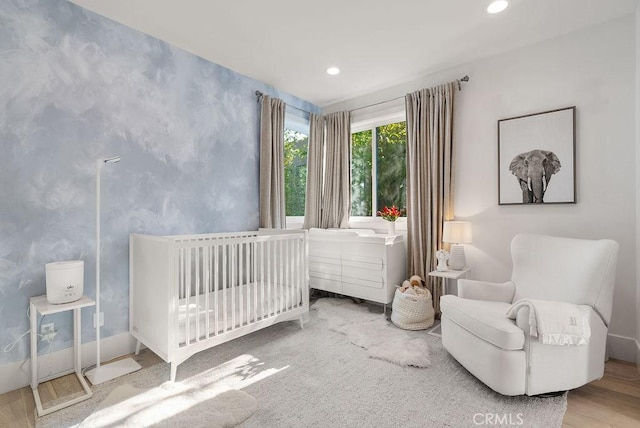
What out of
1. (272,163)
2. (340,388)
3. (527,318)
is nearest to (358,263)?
(272,163)

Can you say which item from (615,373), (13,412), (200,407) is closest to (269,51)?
(200,407)

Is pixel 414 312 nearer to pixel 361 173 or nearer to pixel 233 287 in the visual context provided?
pixel 233 287

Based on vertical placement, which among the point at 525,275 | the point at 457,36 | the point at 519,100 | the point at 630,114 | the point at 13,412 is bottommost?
the point at 13,412

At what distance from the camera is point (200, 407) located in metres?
1.73

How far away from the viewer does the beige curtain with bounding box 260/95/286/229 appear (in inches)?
138

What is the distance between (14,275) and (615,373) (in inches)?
157

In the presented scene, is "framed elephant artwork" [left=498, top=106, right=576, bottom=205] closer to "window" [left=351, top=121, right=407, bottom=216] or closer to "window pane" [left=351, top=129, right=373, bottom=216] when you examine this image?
"window" [left=351, top=121, right=407, bottom=216]

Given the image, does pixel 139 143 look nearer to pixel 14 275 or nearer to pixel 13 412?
pixel 14 275

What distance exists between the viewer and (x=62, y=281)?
1952 millimetres

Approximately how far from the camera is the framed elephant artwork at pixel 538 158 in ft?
8.54

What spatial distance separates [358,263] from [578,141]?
2.20 meters

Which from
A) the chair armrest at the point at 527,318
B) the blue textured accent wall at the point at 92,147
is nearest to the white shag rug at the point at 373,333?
the chair armrest at the point at 527,318

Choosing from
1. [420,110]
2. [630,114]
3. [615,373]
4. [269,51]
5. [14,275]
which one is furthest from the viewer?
[420,110]

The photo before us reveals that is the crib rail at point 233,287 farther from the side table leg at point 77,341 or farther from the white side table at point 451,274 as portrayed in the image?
the white side table at point 451,274
